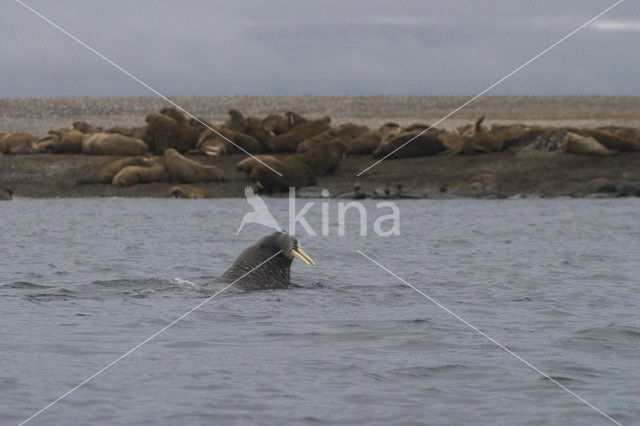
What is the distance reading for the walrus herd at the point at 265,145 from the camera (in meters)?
31.3

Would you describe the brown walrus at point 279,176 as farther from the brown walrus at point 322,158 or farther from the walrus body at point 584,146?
the walrus body at point 584,146

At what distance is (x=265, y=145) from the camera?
113 feet

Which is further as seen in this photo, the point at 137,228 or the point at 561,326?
the point at 137,228

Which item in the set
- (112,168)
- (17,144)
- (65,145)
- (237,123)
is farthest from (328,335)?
(17,144)

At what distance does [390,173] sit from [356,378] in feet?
78.2

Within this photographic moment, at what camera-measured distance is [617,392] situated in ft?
24.8

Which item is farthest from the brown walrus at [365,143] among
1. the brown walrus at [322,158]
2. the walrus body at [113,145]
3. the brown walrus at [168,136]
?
the walrus body at [113,145]

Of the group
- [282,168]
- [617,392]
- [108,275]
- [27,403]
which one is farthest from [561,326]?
[282,168]

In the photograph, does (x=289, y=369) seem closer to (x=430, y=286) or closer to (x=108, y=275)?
(x=430, y=286)

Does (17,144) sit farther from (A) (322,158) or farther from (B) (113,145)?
(A) (322,158)

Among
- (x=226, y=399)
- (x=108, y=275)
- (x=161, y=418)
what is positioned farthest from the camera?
(x=108, y=275)

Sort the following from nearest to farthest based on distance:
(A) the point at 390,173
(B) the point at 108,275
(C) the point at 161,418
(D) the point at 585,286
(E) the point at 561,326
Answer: (C) the point at 161,418 → (E) the point at 561,326 → (D) the point at 585,286 → (B) the point at 108,275 → (A) the point at 390,173

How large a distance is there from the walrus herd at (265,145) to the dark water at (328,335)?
1267cm

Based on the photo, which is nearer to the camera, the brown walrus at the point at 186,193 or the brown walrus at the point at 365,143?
the brown walrus at the point at 186,193
